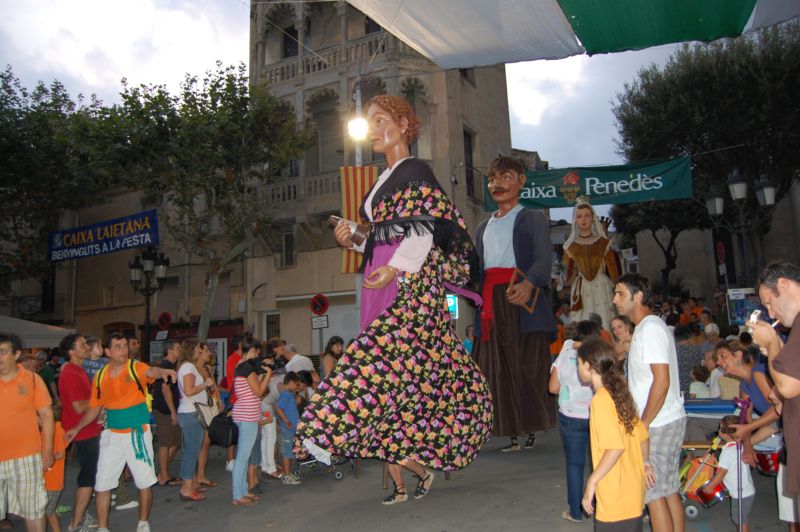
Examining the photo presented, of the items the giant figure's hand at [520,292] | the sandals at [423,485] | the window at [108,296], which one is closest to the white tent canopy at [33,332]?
the window at [108,296]

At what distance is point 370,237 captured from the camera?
176 inches

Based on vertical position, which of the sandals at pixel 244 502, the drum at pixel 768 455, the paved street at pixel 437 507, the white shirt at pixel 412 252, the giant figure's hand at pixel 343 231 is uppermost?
the giant figure's hand at pixel 343 231

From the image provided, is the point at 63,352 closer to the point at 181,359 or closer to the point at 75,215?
the point at 181,359

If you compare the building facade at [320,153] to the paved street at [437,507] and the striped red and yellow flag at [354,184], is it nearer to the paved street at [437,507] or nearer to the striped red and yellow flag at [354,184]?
the striped red and yellow flag at [354,184]

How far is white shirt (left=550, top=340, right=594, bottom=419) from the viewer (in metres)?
4.74

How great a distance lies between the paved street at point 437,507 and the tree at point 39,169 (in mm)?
15127

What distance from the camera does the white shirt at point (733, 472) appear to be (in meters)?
4.47

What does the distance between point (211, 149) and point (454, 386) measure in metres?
16.2

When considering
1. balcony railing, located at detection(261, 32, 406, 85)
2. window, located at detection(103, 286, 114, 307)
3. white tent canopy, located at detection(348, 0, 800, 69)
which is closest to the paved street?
white tent canopy, located at detection(348, 0, 800, 69)

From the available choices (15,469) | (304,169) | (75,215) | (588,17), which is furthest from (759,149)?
(75,215)

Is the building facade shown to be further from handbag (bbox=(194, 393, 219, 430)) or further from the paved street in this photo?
the paved street

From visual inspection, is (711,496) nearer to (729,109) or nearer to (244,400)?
(244,400)

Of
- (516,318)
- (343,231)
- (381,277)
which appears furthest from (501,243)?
(381,277)

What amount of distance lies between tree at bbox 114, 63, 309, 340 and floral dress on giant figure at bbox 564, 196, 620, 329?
1340 cm
